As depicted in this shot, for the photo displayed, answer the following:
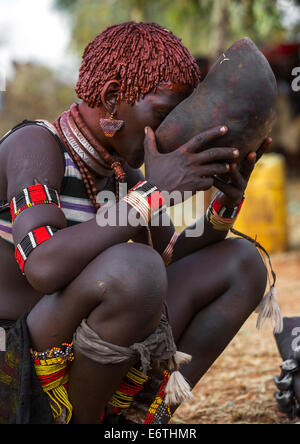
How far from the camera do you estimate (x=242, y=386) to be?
9.17ft

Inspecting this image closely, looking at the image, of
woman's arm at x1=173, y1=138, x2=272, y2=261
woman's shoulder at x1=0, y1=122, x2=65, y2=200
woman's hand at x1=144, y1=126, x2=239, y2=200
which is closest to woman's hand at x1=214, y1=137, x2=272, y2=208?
woman's arm at x1=173, y1=138, x2=272, y2=261

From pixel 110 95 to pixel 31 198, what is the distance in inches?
20.0

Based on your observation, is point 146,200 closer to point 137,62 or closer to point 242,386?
point 137,62

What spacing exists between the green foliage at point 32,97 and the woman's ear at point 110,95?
1140cm

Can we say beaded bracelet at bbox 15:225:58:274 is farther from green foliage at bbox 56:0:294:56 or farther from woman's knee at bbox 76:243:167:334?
green foliage at bbox 56:0:294:56

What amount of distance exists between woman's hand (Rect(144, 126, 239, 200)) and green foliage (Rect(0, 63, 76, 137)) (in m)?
11.7

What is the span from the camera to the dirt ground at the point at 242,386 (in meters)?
2.43

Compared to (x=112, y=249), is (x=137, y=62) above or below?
above

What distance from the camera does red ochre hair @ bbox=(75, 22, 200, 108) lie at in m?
1.87

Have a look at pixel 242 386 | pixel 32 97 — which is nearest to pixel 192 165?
pixel 242 386

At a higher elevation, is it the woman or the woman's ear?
the woman's ear

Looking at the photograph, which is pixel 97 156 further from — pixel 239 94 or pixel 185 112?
pixel 239 94

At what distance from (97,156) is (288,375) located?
1277 millimetres

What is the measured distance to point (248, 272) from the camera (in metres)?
2.14
